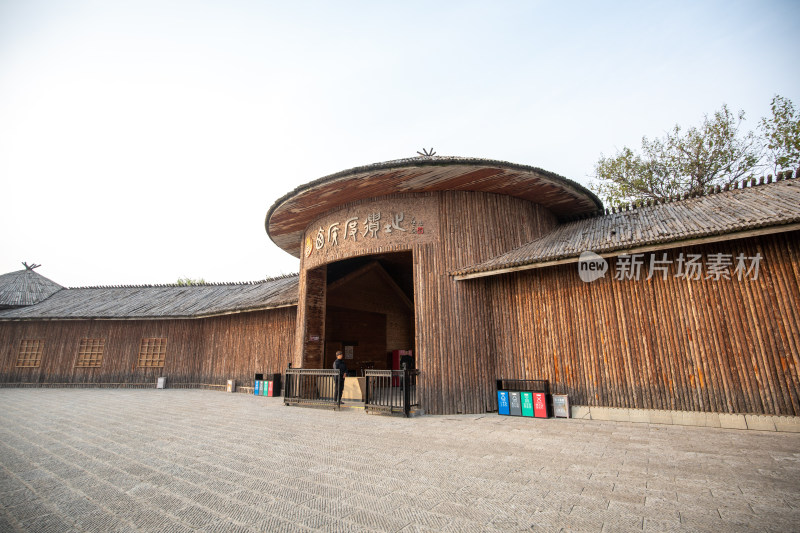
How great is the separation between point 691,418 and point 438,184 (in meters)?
7.19

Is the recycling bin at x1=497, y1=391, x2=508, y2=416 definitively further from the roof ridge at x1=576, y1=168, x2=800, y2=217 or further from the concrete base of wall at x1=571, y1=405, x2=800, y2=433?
the roof ridge at x1=576, y1=168, x2=800, y2=217

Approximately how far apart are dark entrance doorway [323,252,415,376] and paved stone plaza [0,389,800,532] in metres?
Result: 8.26

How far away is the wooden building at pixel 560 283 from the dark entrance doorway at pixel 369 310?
0.26 metres


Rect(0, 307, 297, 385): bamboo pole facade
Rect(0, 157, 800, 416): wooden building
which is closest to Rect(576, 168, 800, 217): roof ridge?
Rect(0, 157, 800, 416): wooden building

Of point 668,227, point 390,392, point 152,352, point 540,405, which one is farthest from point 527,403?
point 152,352

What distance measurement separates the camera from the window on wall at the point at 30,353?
706 inches

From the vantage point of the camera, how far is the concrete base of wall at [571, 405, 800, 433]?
20.5ft

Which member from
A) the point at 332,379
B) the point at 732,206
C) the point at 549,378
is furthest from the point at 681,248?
the point at 332,379

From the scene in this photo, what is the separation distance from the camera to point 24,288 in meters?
22.5

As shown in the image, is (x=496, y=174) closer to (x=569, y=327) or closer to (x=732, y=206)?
(x=569, y=327)

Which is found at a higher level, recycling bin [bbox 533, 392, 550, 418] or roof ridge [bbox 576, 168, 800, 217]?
roof ridge [bbox 576, 168, 800, 217]

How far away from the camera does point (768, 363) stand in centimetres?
651

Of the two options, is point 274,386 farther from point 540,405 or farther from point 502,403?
point 540,405

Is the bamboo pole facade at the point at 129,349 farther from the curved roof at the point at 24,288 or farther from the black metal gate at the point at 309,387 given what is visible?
the black metal gate at the point at 309,387
